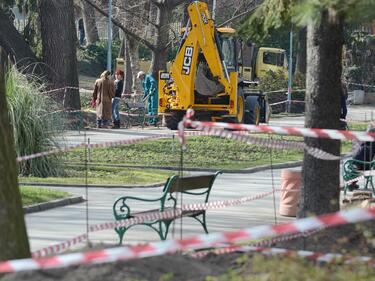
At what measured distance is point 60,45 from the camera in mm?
35500

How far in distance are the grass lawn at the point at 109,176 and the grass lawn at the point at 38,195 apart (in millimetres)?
2001

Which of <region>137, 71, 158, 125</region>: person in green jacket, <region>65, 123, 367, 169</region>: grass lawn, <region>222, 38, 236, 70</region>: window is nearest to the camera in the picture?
<region>65, 123, 367, 169</region>: grass lawn

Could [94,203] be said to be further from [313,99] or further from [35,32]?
[35,32]

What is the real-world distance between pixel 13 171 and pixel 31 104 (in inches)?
494

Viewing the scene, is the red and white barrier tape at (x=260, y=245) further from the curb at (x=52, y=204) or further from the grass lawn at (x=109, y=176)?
the grass lawn at (x=109, y=176)

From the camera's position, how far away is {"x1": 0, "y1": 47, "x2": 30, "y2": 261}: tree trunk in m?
8.65

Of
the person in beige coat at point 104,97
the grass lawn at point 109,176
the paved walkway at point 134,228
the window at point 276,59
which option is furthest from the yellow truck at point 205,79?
the window at point 276,59

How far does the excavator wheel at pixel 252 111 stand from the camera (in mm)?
35062

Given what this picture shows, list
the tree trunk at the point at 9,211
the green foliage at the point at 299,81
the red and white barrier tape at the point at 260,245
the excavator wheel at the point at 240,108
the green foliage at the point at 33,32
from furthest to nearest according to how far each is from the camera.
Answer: the green foliage at the point at 299,81 → the green foliage at the point at 33,32 → the excavator wheel at the point at 240,108 → the red and white barrier tape at the point at 260,245 → the tree trunk at the point at 9,211

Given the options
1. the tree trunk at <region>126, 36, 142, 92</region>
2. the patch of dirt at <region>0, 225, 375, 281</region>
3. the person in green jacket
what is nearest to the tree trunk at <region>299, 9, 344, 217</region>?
the patch of dirt at <region>0, 225, 375, 281</region>

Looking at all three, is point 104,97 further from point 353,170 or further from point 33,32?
point 353,170

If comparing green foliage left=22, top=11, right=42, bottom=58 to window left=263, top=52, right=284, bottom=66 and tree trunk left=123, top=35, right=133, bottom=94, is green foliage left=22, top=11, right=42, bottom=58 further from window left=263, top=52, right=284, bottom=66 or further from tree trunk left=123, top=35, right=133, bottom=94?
window left=263, top=52, right=284, bottom=66

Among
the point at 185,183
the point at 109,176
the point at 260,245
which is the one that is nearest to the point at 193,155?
the point at 109,176

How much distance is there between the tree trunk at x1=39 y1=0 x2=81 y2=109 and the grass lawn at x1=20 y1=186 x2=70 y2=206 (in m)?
17.3
